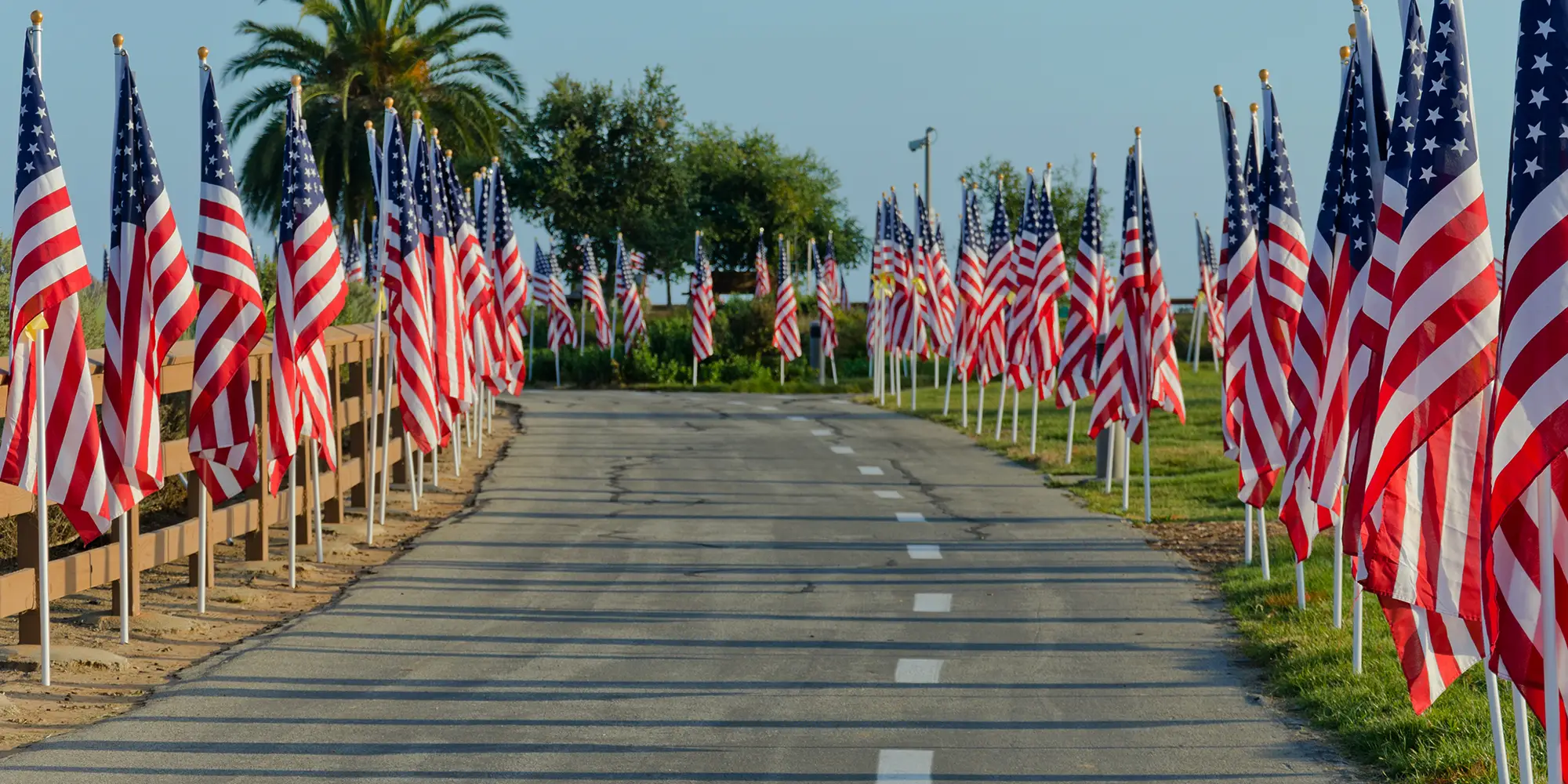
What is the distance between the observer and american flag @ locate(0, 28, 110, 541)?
27.5ft

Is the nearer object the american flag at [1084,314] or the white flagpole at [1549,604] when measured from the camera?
the white flagpole at [1549,604]

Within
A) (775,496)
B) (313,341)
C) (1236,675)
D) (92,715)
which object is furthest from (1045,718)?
(775,496)

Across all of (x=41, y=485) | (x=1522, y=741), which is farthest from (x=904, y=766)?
(x=41, y=485)

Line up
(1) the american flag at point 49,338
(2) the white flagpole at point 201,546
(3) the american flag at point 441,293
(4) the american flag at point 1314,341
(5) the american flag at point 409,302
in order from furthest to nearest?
(3) the american flag at point 441,293
(5) the american flag at point 409,302
(2) the white flagpole at point 201,546
(4) the american flag at point 1314,341
(1) the american flag at point 49,338

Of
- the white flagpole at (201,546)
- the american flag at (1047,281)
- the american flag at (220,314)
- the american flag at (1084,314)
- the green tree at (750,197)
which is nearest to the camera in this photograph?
the american flag at (220,314)

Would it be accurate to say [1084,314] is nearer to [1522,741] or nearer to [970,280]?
[970,280]

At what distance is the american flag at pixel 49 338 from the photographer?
27.5 ft

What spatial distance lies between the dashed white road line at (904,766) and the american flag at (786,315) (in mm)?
30792

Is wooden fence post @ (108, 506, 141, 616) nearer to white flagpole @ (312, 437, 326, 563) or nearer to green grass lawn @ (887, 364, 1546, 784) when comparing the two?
white flagpole @ (312, 437, 326, 563)

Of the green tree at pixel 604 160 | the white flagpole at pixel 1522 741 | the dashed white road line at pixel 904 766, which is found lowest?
the dashed white road line at pixel 904 766

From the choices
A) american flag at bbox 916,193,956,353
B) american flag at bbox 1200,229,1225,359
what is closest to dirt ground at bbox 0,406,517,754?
american flag at bbox 916,193,956,353

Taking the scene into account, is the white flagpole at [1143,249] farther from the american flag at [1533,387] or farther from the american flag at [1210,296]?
the american flag at [1210,296]

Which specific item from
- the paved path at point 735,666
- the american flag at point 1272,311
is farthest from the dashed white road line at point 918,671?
the american flag at point 1272,311

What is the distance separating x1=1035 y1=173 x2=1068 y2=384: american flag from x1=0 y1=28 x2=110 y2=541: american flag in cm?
1166
